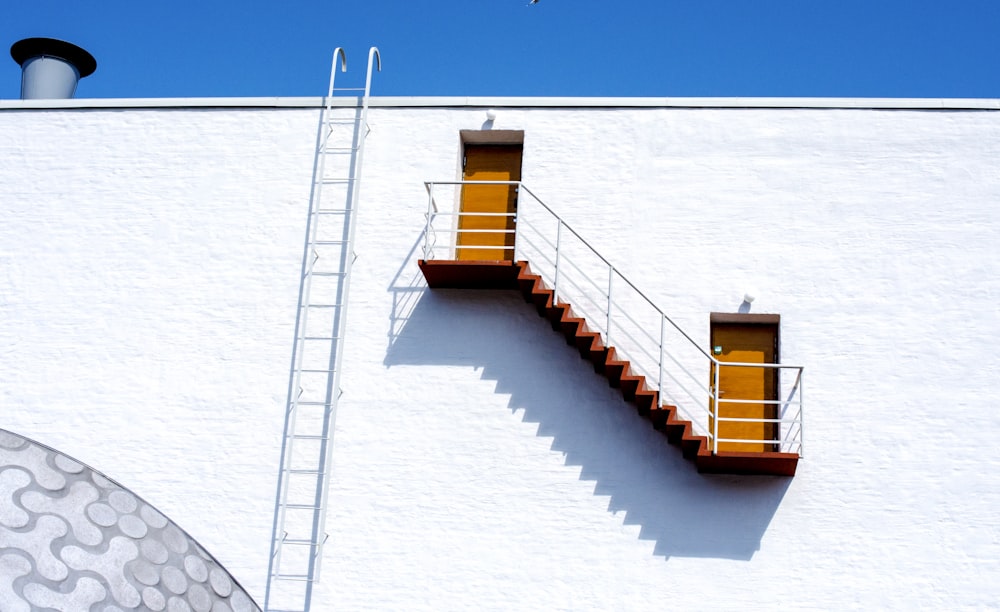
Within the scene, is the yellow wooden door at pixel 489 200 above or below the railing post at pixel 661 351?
above

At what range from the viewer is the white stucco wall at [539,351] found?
1889 centimetres

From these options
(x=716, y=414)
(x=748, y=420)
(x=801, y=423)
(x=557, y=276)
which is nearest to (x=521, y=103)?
(x=557, y=276)

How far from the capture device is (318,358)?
20.3 metres

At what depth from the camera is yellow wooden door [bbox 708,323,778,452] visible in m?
19.9

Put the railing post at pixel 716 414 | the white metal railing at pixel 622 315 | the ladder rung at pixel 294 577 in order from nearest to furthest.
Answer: the railing post at pixel 716 414
the ladder rung at pixel 294 577
the white metal railing at pixel 622 315

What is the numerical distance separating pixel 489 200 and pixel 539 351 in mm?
2955

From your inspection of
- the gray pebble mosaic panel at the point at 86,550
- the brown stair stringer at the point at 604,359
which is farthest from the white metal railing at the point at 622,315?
the gray pebble mosaic panel at the point at 86,550

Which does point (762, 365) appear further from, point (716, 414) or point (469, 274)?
point (469, 274)

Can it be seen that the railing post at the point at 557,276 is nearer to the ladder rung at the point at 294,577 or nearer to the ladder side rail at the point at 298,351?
the ladder side rail at the point at 298,351

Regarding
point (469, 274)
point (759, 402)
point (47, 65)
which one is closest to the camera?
point (759, 402)

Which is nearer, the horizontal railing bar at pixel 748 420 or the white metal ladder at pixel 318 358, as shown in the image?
the horizontal railing bar at pixel 748 420

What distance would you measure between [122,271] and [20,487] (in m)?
7.70

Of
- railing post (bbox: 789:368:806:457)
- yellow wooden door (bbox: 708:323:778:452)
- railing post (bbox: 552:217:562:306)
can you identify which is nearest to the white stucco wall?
railing post (bbox: 789:368:806:457)

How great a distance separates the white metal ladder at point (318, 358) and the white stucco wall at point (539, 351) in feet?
0.74
